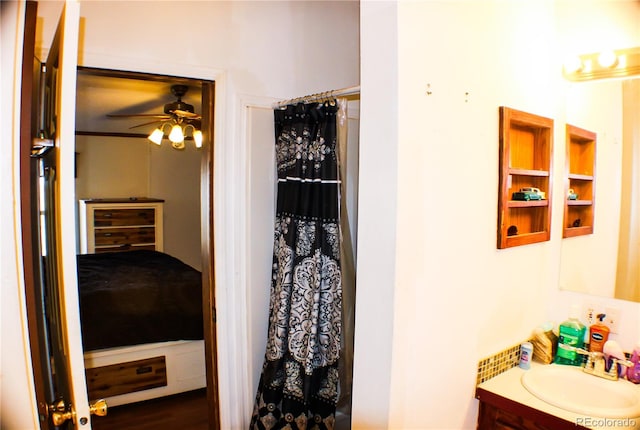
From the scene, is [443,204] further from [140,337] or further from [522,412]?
[140,337]

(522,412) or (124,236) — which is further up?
(124,236)

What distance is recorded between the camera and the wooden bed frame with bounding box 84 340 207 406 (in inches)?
109

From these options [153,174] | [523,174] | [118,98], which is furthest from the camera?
[153,174]

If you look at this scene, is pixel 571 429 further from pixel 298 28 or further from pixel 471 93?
pixel 298 28

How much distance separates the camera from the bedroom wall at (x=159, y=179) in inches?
221

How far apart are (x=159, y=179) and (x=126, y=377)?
3489 mm

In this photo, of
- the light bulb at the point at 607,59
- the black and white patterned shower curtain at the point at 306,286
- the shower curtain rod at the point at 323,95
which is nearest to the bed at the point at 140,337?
the black and white patterned shower curtain at the point at 306,286

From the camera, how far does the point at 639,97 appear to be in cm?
167

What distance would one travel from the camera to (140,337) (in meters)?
2.93

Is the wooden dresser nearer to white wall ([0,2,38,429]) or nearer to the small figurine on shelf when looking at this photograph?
the small figurine on shelf

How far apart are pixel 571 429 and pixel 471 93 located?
1204 millimetres

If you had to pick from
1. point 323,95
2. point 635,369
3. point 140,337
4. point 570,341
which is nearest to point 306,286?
point 323,95

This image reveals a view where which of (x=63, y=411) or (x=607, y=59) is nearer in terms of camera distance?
(x=63, y=411)

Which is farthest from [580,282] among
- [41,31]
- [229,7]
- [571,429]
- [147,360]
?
[147,360]
